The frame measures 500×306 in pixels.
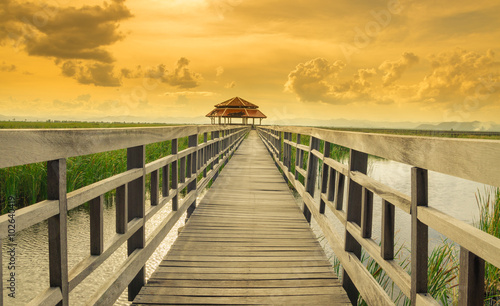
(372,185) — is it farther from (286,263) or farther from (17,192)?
(17,192)

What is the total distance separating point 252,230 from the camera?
14.0 feet

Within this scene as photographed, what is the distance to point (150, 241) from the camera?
2.91 metres

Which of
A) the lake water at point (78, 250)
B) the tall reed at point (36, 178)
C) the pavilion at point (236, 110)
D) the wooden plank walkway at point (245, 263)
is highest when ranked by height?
Result: the pavilion at point (236, 110)

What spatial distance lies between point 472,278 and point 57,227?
5.37 ft

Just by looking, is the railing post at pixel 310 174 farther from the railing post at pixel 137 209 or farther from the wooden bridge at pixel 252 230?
the railing post at pixel 137 209

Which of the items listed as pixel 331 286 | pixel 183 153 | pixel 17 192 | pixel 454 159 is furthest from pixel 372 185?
pixel 17 192

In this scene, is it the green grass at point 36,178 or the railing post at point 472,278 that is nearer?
the railing post at point 472,278

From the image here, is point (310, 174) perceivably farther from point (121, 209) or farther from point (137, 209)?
point (121, 209)

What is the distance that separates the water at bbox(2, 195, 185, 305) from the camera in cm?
382

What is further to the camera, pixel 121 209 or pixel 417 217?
pixel 121 209

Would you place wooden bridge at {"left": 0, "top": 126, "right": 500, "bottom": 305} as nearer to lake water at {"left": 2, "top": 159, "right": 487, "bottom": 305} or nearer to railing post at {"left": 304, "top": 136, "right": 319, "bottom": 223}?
railing post at {"left": 304, "top": 136, "right": 319, "bottom": 223}

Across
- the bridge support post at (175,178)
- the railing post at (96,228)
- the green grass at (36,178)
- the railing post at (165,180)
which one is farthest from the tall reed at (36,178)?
the railing post at (96,228)

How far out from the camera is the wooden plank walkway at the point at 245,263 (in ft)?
8.53

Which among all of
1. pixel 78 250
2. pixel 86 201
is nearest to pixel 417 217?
pixel 86 201
